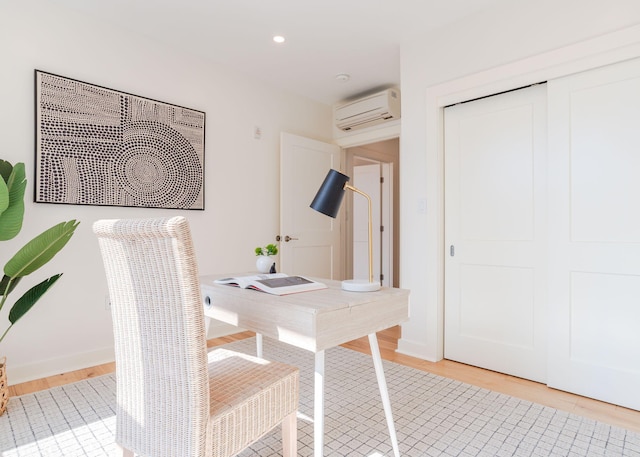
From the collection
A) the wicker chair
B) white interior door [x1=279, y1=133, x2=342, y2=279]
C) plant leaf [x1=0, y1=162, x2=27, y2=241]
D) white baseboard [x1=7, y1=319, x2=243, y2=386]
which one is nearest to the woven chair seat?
the wicker chair

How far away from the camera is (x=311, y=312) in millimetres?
1172

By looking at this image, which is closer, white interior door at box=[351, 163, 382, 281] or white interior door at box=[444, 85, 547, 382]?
white interior door at box=[444, 85, 547, 382]

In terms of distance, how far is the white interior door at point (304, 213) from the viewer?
3.88m

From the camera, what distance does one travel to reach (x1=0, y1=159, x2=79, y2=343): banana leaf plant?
1.90 meters

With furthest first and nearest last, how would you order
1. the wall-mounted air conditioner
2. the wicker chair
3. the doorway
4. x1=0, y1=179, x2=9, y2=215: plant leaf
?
the doorway < the wall-mounted air conditioner < x1=0, y1=179, x2=9, y2=215: plant leaf < the wicker chair

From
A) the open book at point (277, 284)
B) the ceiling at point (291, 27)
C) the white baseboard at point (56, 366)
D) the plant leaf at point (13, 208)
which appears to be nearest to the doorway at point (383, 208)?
the ceiling at point (291, 27)

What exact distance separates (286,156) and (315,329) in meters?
2.95

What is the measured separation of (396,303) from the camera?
151cm

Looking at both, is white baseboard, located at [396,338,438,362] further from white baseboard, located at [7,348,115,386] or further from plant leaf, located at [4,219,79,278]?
plant leaf, located at [4,219,79,278]

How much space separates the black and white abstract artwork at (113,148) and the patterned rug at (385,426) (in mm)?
1286

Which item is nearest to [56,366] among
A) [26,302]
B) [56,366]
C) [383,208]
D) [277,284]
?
[56,366]

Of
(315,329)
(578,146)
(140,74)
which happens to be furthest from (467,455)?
(140,74)

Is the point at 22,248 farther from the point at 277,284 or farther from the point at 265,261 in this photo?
the point at 277,284

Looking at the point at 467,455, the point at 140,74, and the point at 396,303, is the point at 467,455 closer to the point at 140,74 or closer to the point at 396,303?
the point at 396,303
